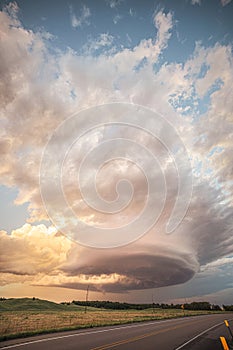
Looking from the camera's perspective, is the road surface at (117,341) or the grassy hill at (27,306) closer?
the road surface at (117,341)

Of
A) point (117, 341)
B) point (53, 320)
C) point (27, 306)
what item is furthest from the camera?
point (27, 306)

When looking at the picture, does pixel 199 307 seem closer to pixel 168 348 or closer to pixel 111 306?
pixel 111 306

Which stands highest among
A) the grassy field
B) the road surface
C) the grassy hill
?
the grassy hill

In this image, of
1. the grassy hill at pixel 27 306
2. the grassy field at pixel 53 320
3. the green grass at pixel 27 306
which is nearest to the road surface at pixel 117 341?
the grassy field at pixel 53 320

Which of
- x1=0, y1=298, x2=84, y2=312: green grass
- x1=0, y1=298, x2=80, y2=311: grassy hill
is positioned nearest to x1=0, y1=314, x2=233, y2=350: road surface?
x1=0, y1=298, x2=84, y2=312: green grass

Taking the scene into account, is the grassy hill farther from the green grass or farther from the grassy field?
the grassy field

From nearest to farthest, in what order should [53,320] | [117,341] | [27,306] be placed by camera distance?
[117,341]
[53,320]
[27,306]

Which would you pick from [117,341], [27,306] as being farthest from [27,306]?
[117,341]

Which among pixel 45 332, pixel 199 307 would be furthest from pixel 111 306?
pixel 45 332

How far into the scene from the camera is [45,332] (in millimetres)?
19484

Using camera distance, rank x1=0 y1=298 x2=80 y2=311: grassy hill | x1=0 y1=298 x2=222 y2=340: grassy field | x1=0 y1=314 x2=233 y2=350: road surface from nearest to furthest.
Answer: x1=0 y1=314 x2=233 y2=350: road surface < x1=0 y1=298 x2=222 y2=340: grassy field < x1=0 y1=298 x2=80 y2=311: grassy hill

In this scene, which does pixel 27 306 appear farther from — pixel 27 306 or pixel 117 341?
pixel 117 341

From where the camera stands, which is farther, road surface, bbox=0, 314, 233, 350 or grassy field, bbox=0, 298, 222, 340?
grassy field, bbox=0, 298, 222, 340

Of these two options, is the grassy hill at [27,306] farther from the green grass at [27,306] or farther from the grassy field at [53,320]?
the grassy field at [53,320]
